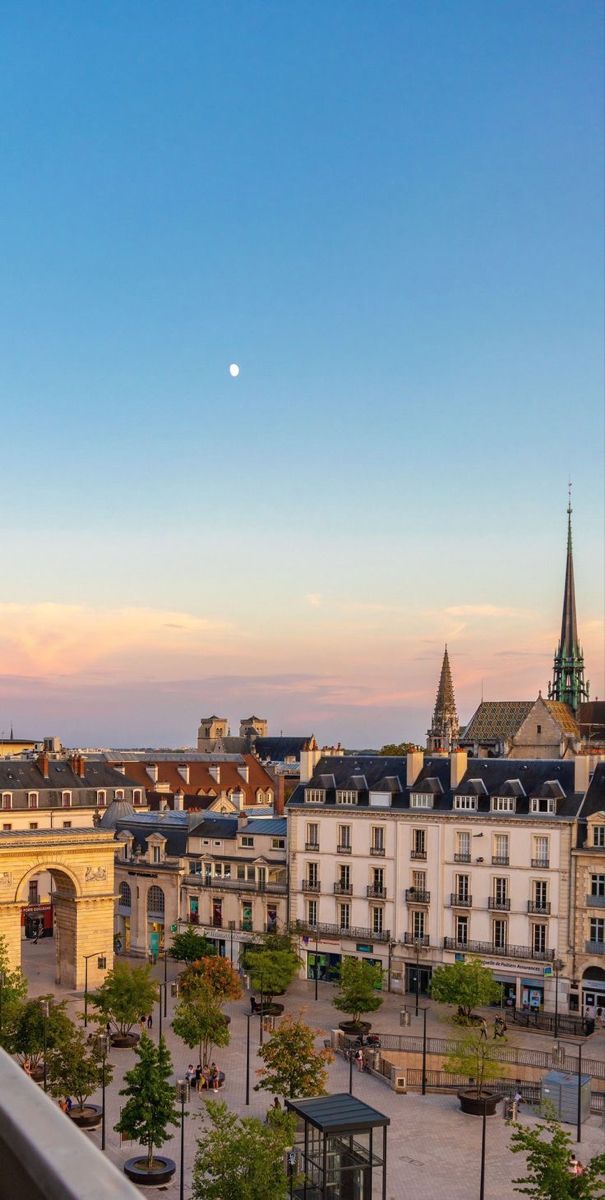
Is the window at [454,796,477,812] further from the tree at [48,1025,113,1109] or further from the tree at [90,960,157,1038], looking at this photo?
the tree at [48,1025,113,1109]

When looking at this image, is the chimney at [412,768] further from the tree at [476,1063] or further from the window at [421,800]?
the tree at [476,1063]

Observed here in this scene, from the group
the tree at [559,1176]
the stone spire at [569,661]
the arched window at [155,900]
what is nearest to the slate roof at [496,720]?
the stone spire at [569,661]

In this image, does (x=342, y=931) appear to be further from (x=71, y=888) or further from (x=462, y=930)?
(x=71, y=888)

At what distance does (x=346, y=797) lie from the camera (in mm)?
75500

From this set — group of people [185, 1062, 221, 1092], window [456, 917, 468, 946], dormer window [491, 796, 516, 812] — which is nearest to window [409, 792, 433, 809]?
dormer window [491, 796, 516, 812]

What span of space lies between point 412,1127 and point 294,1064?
5.37 meters

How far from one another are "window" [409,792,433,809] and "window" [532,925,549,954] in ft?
33.2

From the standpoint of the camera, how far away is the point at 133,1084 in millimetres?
39812

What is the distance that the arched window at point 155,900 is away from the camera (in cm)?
8131

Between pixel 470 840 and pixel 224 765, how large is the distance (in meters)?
61.6

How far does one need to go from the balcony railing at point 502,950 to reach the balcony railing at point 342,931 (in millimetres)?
4308

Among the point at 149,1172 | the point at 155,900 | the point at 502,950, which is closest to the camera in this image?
the point at 149,1172

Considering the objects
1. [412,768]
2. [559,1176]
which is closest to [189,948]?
[412,768]

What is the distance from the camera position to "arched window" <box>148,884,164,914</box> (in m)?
81.3
